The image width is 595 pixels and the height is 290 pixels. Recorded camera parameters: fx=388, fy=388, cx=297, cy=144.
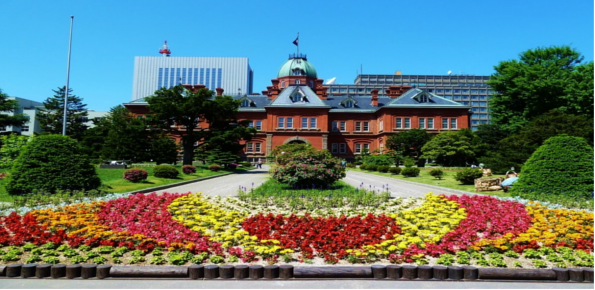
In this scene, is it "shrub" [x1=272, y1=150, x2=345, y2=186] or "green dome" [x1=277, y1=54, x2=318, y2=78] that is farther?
"green dome" [x1=277, y1=54, x2=318, y2=78]

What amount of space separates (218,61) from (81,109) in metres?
63.4

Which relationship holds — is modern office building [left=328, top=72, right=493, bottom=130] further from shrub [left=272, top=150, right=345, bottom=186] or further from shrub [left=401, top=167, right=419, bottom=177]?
shrub [left=272, top=150, right=345, bottom=186]

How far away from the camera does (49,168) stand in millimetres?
12758

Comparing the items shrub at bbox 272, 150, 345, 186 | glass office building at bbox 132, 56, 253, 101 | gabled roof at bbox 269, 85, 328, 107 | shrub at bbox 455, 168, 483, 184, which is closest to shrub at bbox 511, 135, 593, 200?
shrub at bbox 455, 168, 483, 184

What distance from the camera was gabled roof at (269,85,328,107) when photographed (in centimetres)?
5528

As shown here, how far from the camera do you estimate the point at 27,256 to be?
594 centimetres

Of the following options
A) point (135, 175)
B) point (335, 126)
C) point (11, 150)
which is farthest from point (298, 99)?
point (135, 175)

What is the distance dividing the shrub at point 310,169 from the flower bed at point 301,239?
6402mm

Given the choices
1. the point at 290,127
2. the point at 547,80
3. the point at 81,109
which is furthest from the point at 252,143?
the point at 547,80

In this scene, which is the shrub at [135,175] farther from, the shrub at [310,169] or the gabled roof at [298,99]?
the gabled roof at [298,99]

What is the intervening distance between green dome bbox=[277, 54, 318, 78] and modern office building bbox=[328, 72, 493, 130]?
40682 mm

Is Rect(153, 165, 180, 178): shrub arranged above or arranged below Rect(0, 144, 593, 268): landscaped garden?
above

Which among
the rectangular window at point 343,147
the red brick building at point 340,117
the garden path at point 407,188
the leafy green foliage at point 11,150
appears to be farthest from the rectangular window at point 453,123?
the leafy green foliage at point 11,150

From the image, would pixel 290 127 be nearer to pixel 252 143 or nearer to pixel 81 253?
pixel 252 143
